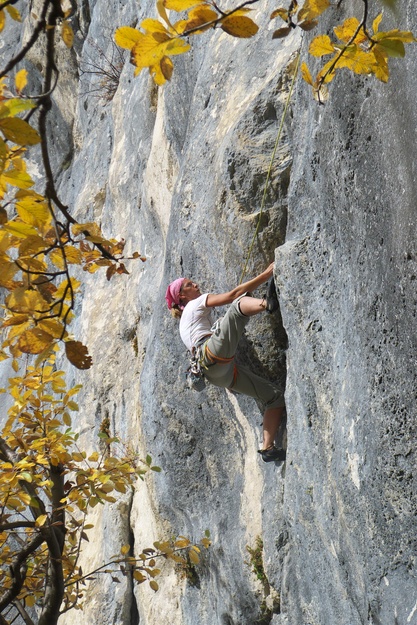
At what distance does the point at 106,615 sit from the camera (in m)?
7.70

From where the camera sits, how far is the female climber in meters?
5.43

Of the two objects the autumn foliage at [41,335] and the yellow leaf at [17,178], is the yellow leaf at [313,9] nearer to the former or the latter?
the autumn foliage at [41,335]

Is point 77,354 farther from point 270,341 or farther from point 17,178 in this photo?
point 270,341

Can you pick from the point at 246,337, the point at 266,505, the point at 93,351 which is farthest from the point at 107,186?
the point at 266,505

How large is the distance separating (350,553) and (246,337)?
2077 mm

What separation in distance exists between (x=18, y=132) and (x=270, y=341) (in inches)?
157

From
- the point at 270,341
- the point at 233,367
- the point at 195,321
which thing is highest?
the point at 195,321

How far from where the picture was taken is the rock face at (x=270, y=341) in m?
3.65

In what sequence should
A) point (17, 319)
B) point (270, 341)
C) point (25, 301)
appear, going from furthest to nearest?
point (270, 341) → point (17, 319) → point (25, 301)

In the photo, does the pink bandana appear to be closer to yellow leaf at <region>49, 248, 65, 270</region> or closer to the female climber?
the female climber

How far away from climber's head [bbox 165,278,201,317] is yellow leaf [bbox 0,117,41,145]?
4318 mm

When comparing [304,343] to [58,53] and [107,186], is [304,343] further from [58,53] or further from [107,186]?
[58,53]

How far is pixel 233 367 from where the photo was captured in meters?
5.74

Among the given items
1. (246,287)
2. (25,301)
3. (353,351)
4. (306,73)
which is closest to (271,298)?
(246,287)
